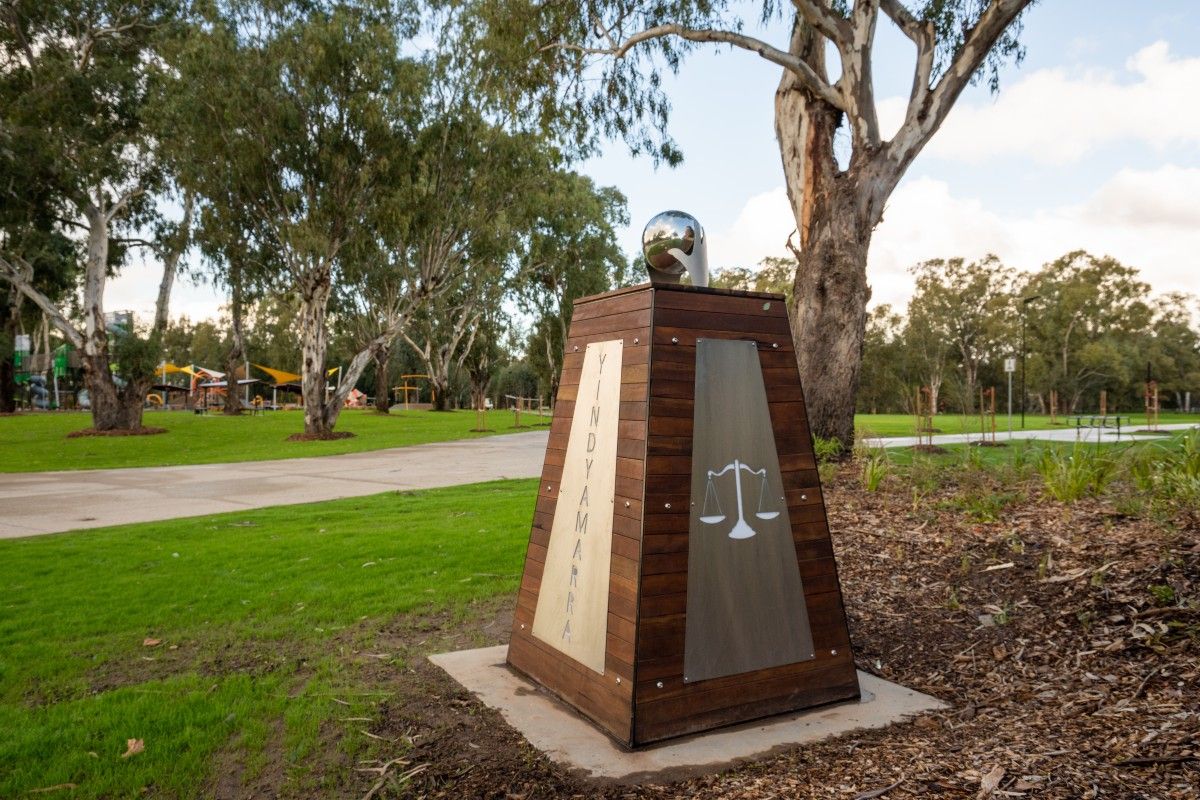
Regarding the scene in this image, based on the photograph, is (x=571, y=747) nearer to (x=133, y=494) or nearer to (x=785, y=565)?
(x=785, y=565)

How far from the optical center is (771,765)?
2.76 m

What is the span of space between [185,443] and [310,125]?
348 inches

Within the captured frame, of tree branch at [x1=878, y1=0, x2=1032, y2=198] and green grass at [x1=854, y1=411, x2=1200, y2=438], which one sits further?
green grass at [x1=854, y1=411, x2=1200, y2=438]

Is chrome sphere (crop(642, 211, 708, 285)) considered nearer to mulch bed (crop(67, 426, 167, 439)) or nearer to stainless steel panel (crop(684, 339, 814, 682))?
stainless steel panel (crop(684, 339, 814, 682))

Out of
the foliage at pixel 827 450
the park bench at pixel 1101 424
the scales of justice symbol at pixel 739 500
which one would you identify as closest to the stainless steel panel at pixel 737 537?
the scales of justice symbol at pixel 739 500

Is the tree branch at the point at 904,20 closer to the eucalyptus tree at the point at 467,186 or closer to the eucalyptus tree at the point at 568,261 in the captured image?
the eucalyptus tree at the point at 467,186

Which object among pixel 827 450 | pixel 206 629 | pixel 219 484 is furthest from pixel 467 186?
pixel 206 629

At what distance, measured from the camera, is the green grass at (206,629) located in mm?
2982

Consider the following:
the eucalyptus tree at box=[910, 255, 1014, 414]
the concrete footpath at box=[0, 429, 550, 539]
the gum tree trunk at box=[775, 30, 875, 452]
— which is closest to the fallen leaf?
the gum tree trunk at box=[775, 30, 875, 452]

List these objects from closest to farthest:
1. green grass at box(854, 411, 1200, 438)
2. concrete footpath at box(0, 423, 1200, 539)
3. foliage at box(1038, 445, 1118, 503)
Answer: foliage at box(1038, 445, 1118, 503), concrete footpath at box(0, 423, 1200, 539), green grass at box(854, 411, 1200, 438)

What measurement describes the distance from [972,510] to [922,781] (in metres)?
3.81

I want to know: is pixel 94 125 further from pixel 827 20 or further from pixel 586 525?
pixel 586 525

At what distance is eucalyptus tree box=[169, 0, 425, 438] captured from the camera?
2023cm

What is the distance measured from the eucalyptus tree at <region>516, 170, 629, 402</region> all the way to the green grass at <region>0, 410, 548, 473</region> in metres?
11.3
